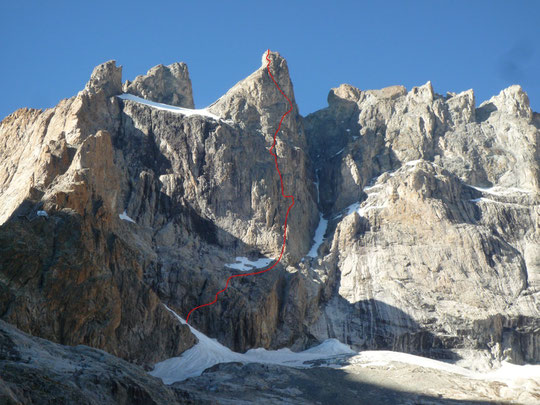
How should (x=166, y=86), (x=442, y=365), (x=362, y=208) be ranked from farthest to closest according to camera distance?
(x=166, y=86) < (x=362, y=208) < (x=442, y=365)

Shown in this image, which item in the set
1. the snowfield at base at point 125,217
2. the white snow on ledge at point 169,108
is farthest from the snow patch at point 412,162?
the snowfield at base at point 125,217

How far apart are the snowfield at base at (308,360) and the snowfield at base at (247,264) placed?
13533mm

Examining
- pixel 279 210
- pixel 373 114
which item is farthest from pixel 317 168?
pixel 279 210

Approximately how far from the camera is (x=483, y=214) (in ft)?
369

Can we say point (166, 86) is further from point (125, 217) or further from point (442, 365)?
point (442, 365)

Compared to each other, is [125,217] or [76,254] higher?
[125,217]

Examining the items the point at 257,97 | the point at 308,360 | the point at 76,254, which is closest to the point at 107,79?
the point at 257,97

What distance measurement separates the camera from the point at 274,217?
365 ft

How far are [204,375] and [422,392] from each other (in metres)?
22.6

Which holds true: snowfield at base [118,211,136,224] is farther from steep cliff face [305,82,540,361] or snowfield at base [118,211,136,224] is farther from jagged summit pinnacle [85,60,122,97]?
steep cliff face [305,82,540,361]

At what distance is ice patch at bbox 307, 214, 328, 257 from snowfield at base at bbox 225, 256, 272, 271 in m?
12.4

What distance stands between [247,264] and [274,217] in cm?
1116

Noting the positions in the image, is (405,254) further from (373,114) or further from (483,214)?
(373,114)

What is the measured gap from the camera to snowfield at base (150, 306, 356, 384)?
3115 inches
